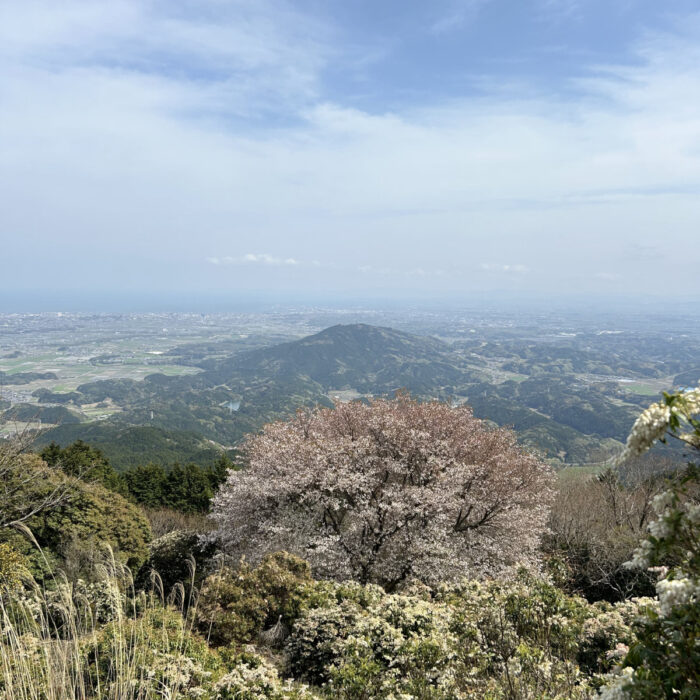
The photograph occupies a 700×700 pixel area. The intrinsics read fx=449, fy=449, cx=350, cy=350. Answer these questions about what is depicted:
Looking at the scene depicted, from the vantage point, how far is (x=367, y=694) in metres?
5.48

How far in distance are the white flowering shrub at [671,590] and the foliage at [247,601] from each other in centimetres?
796

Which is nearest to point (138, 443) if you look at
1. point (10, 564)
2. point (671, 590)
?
point (10, 564)

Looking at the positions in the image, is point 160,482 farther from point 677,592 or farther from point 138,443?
point 138,443

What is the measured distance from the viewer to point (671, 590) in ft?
7.74

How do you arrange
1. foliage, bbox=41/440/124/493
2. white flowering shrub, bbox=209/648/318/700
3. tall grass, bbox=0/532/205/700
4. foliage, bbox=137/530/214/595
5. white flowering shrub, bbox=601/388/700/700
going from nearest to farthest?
white flowering shrub, bbox=601/388/700/700 → tall grass, bbox=0/532/205/700 → white flowering shrub, bbox=209/648/318/700 → foliage, bbox=137/530/214/595 → foliage, bbox=41/440/124/493

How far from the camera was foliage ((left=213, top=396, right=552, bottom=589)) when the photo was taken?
40.8ft

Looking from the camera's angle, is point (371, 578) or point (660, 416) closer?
point (660, 416)

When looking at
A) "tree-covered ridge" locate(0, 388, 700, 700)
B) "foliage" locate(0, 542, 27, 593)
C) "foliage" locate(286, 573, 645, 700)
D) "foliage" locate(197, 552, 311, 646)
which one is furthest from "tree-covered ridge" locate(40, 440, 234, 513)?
"foliage" locate(286, 573, 645, 700)

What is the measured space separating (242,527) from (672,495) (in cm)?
1354

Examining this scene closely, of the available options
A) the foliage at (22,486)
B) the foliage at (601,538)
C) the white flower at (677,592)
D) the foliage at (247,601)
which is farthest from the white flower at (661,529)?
the foliage at (22,486)

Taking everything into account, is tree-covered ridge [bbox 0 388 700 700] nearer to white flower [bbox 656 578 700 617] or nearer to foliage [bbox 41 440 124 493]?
white flower [bbox 656 578 700 617]

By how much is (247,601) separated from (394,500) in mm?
4705

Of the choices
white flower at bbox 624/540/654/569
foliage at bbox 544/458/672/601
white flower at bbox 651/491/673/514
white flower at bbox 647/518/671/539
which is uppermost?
white flower at bbox 651/491/673/514

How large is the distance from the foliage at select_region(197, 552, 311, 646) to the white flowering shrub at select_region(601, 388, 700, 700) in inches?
314
